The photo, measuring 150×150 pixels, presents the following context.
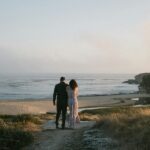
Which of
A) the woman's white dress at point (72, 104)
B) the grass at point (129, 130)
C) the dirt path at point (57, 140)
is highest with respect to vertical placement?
the woman's white dress at point (72, 104)

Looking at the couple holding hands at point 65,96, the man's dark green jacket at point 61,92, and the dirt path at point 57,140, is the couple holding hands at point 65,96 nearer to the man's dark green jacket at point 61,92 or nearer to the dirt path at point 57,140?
the man's dark green jacket at point 61,92

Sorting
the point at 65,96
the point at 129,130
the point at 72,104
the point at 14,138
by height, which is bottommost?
the point at 14,138

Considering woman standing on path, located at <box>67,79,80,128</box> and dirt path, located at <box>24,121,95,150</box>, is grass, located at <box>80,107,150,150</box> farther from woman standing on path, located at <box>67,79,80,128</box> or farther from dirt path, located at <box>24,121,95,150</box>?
woman standing on path, located at <box>67,79,80,128</box>

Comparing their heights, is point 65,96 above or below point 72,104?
above

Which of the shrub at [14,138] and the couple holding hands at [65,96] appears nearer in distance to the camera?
the shrub at [14,138]

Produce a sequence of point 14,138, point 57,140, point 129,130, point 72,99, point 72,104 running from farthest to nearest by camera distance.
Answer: point 72,104, point 72,99, point 57,140, point 14,138, point 129,130

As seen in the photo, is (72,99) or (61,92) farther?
(72,99)

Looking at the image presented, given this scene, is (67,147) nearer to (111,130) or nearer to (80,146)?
(80,146)

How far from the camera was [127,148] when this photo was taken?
1111 cm

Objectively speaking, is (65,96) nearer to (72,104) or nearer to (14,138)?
(72,104)

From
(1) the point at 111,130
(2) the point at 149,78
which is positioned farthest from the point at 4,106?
(1) the point at 111,130

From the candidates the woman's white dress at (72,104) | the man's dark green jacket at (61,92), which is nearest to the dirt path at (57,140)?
the man's dark green jacket at (61,92)

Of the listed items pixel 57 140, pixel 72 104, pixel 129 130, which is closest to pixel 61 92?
pixel 72 104

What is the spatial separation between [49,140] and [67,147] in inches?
48.4
